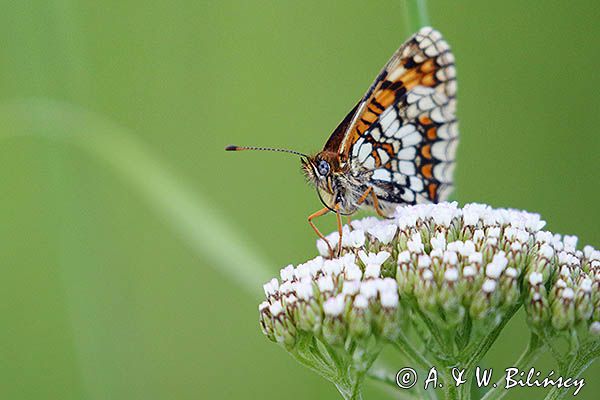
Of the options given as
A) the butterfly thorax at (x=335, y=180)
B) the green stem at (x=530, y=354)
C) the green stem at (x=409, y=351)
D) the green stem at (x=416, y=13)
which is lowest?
the green stem at (x=530, y=354)

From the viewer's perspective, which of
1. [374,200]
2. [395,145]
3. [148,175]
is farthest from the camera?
[148,175]

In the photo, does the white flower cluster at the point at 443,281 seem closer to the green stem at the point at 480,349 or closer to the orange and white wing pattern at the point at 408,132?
the green stem at the point at 480,349

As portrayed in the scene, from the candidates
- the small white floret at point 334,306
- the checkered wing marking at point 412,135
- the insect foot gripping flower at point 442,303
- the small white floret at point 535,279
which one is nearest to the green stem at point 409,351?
the insect foot gripping flower at point 442,303

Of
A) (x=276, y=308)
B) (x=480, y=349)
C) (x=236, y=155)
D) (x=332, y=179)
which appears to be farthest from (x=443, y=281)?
(x=236, y=155)

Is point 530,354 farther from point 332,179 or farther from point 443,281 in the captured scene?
point 332,179

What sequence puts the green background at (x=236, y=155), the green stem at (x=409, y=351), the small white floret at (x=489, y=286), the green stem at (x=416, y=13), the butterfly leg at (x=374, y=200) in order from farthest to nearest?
the green background at (x=236, y=155) → the butterfly leg at (x=374, y=200) → the green stem at (x=416, y=13) → the green stem at (x=409, y=351) → the small white floret at (x=489, y=286)

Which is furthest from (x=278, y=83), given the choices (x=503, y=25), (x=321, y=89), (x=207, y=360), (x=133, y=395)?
(x=133, y=395)
